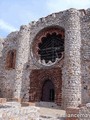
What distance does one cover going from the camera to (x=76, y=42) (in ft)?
49.9

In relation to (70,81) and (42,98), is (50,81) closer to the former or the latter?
(42,98)

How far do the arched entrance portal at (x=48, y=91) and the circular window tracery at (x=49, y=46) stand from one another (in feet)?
5.32

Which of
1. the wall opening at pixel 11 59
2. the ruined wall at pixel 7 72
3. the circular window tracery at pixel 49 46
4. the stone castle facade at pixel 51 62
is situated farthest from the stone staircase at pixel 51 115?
the wall opening at pixel 11 59

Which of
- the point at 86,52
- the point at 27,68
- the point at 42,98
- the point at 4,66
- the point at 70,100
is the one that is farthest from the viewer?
the point at 4,66

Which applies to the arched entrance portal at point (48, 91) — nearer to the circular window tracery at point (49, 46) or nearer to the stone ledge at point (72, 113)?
the circular window tracery at point (49, 46)

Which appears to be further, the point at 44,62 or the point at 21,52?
the point at 21,52

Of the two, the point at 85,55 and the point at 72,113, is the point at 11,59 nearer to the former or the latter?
the point at 85,55

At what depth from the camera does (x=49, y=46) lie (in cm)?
1753

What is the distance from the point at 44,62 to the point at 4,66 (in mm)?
4904

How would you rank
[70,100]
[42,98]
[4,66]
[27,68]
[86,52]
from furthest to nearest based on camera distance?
[4,66], [27,68], [42,98], [86,52], [70,100]

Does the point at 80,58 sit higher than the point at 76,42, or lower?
lower

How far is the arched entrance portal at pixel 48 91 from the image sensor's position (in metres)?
16.3

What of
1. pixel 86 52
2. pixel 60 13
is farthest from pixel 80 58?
pixel 60 13

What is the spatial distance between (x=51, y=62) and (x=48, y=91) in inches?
92.4
